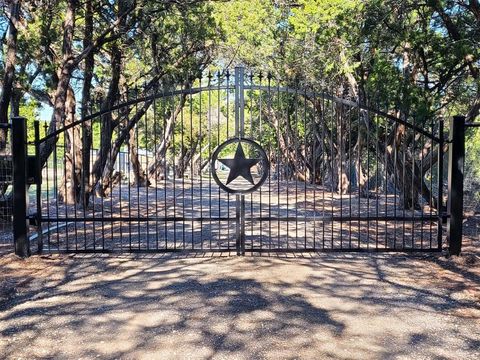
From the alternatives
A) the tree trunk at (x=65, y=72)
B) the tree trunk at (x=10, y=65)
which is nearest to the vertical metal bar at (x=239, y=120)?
the tree trunk at (x=10, y=65)

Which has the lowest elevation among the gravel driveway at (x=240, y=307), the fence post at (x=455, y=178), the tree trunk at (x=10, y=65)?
the gravel driveway at (x=240, y=307)

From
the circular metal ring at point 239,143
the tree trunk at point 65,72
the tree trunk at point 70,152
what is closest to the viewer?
the circular metal ring at point 239,143

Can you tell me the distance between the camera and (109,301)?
6.03 meters

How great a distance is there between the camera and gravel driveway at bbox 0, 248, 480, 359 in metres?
4.62

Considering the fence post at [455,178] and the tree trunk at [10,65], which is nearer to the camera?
the fence post at [455,178]

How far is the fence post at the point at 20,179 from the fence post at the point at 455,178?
6.60 meters

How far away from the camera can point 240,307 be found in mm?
5727

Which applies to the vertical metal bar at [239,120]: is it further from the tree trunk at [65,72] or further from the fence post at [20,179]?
the tree trunk at [65,72]

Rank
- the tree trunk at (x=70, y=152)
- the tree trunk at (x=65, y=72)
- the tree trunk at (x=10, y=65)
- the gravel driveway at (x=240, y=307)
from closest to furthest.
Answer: the gravel driveway at (x=240, y=307) → the tree trunk at (x=10, y=65) → the tree trunk at (x=65, y=72) → the tree trunk at (x=70, y=152)

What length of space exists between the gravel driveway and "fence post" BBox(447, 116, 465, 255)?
1.62ft

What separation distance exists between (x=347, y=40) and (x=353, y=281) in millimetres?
9573

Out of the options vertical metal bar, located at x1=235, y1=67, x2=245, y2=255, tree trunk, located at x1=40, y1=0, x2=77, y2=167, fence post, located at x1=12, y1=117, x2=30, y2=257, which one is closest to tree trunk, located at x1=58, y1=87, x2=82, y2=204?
tree trunk, located at x1=40, y1=0, x2=77, y2=167

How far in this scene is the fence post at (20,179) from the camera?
320 inches

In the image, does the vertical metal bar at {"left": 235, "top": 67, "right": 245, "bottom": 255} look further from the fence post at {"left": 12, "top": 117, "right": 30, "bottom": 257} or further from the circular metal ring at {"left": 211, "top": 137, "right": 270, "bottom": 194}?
the fence post at {"left": 12, "top": 117, "right": 30, "bottom": 257}
